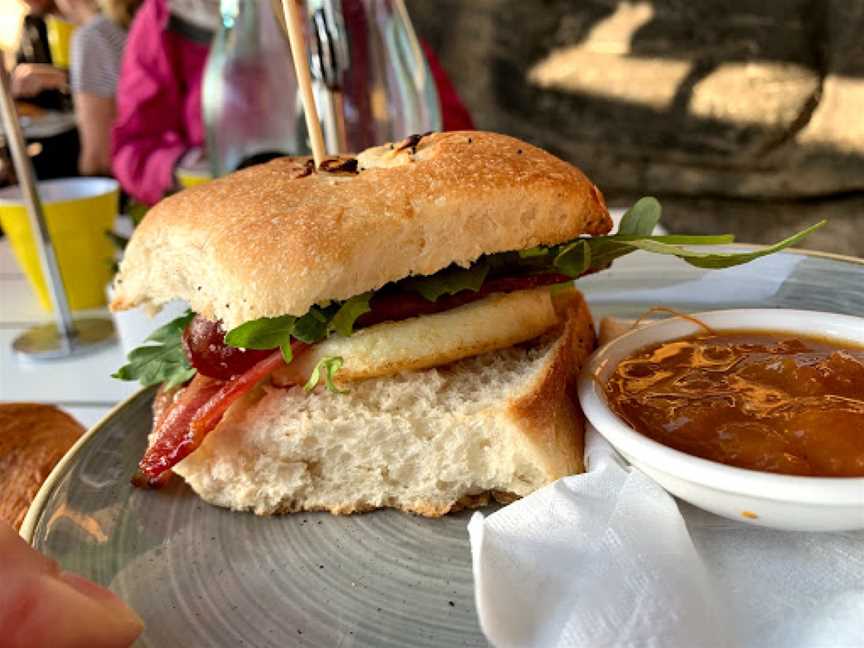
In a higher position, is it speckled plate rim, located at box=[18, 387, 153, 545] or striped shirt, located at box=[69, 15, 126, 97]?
striped shirt, located at box=[69, 15, 126, 97]

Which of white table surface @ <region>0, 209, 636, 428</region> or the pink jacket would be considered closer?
white table surface @ <region>0, 209, 636, 428</region>

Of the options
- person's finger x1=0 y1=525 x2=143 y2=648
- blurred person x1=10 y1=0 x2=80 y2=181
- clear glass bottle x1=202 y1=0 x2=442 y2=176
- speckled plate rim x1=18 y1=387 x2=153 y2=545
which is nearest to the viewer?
person's finger x1=0 y1=525 x2=143 y2=648

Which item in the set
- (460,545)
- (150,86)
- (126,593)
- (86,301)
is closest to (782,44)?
(150,86)

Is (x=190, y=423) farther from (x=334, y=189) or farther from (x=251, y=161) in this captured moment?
Result: (x=251, y=161)

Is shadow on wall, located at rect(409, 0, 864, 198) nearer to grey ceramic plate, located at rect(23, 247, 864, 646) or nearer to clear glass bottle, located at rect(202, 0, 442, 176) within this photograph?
clear glass bottle, located at rect(202, 0, 442, 176)

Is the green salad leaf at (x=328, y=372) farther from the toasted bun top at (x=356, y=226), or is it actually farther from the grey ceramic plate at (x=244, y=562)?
the grey ceramic plate at (x=244, y=562)

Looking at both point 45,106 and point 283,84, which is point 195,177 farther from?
point 45,106

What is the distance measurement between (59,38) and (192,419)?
23.6ft

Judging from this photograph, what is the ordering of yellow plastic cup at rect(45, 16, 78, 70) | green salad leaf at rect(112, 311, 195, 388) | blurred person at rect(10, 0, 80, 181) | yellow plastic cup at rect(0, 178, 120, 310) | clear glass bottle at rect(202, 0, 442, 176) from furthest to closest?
yellow plastic cup at rect(45, 16, 78, 70)
blurred person at rect(10, 0, 80, 181)
clear glass bottle at rect(202, 0, 442, 176)
yellow plastic cup at rect(0, 178, 120, 310)
green salad leaf at rect(112, 311, 195, 388)

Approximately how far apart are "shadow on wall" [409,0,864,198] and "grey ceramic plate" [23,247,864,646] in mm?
4372

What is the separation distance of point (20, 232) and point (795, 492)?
2.53 meters

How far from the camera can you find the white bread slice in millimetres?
1488

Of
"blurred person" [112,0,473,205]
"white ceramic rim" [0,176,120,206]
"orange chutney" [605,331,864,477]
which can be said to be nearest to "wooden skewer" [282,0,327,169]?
"orange chutney" [605,331,864,477]

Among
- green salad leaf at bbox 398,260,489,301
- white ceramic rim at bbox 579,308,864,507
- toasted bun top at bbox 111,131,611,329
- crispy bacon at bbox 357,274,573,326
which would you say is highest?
toasted bun top at bbox 111,131,611,329
